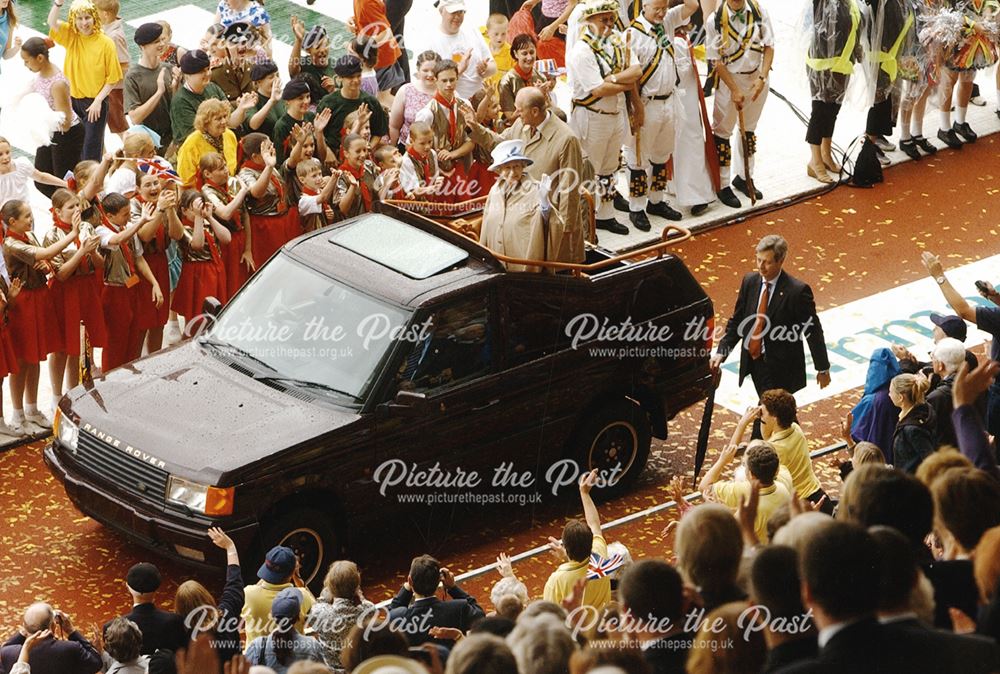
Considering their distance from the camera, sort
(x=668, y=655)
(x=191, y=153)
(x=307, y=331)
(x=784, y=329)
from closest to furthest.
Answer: (x=668, y=655)
(x=307, y=331)
(x=784, y=329)
(x=191, y=153)

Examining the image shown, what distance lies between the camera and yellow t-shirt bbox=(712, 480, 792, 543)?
9.37 m

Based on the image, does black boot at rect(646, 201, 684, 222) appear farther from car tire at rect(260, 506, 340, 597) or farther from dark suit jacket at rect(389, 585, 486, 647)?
dark suit jacket at rect(389, 585, 486, 647)

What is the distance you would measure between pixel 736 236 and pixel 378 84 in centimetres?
379

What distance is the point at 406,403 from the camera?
10.5 m

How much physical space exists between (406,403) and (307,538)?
100 centimetres

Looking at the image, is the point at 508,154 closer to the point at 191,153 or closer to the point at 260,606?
the point at 191,153

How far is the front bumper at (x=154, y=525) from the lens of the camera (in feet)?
32.8

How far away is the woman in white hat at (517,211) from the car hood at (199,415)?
2.12 meters

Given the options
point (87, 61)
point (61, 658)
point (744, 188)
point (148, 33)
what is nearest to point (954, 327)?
point (744, 188)

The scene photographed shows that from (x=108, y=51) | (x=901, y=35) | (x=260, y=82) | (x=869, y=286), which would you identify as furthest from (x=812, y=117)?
(x=108, y=51)

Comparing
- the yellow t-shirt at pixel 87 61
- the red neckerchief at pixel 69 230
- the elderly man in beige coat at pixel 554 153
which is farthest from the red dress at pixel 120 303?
the yellow t-shirt at pixel 87 61

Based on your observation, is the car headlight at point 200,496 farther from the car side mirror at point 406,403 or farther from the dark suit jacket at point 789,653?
the dark suit jacket at point 789,653

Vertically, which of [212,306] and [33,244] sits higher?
[33,244]

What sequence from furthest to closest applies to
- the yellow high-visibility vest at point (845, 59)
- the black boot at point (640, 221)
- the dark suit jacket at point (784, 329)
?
1. the yellow high-visibility vest at point (845, 59)
2. the black boot at point (640, 221)
3. the dark suit jacket at point (784, 329)
